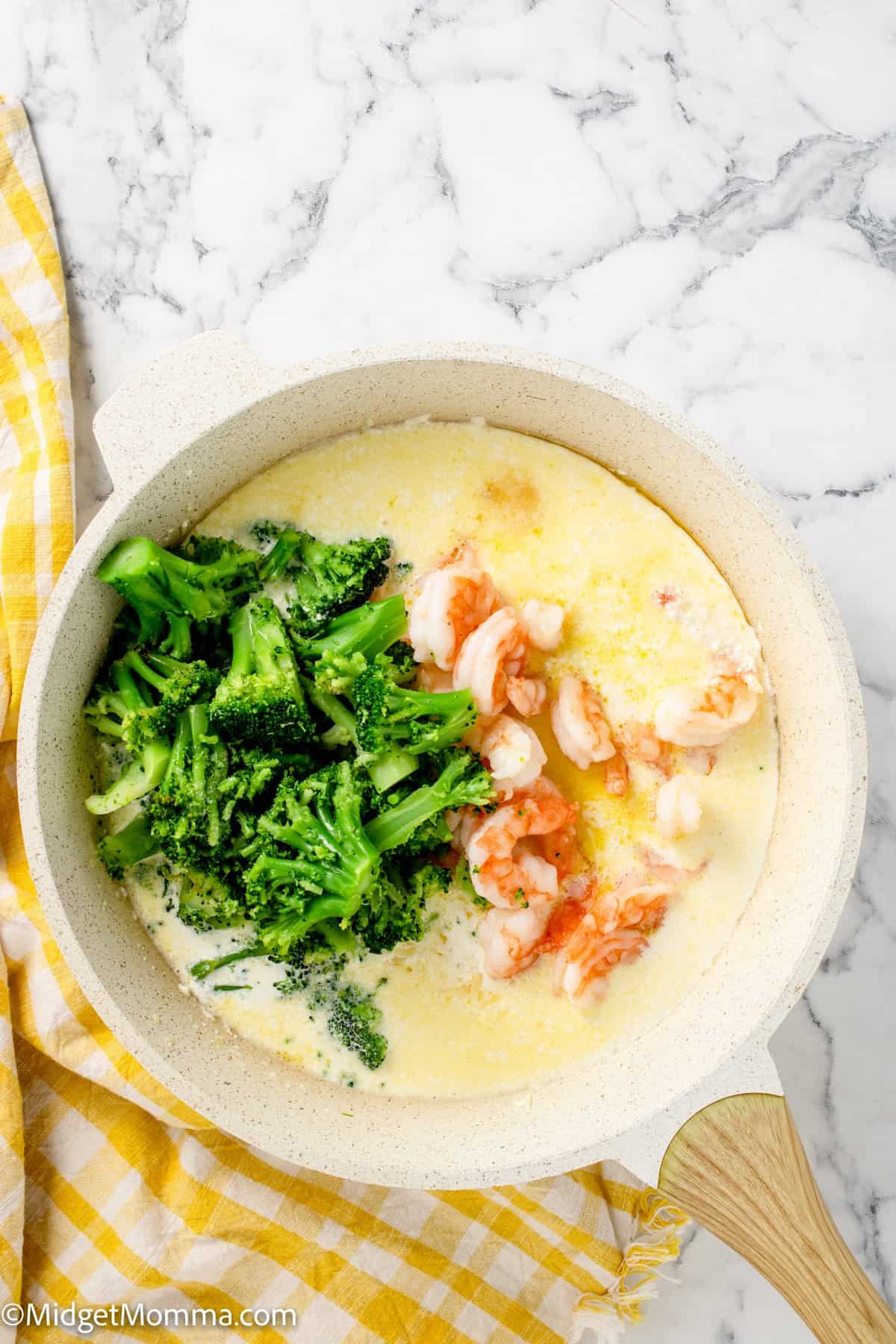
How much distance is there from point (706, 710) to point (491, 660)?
1.46ft

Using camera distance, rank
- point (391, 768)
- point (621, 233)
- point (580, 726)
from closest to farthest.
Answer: point (391, 768) < point (580, 726) < point (621, 233)

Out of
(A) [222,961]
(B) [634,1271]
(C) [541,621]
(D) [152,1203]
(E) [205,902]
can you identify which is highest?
(C) [541,621]

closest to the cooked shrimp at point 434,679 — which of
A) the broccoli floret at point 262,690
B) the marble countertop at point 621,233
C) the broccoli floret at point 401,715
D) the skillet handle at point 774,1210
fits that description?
the broccoli floret at point 401,715

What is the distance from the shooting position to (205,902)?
227 centimetres

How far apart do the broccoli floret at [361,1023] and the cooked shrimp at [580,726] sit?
0.66 metres

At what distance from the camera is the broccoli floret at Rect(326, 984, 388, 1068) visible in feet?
7.41

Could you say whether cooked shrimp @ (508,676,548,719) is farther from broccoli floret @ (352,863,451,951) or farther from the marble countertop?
the marble countertop

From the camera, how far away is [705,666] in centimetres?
230

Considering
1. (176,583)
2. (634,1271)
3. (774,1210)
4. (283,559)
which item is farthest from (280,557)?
(634,1271)

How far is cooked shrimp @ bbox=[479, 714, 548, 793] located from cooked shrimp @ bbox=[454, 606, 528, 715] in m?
0.05

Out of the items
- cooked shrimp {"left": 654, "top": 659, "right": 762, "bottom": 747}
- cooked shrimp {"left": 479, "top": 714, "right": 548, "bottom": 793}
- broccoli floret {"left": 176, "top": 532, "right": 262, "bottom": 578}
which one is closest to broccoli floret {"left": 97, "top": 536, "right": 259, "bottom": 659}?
broccoli floret {"left": 176, "top": 532, "right": 262, "bottom": 578}

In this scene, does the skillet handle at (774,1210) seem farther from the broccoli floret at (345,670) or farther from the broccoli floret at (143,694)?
the broccoli floret at (143,694)

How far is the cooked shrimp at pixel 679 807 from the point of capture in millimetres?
2176

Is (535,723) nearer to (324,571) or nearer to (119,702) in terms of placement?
(324,571)
